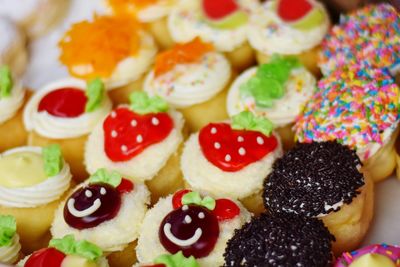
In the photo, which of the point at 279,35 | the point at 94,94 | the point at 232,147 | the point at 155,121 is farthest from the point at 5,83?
the point at 279,35

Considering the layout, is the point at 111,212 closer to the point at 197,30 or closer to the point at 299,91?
the point at 299,91

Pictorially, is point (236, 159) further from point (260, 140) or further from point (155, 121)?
point (155, 121)

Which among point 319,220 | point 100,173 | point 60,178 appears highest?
point 319,220

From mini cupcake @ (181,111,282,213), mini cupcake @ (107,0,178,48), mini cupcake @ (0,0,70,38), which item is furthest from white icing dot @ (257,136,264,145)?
mini cupcake @ (0,0,70,38)

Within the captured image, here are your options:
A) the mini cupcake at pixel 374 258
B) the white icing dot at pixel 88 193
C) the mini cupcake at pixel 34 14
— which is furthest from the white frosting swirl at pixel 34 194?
the mini cupcake at pixel 34 14

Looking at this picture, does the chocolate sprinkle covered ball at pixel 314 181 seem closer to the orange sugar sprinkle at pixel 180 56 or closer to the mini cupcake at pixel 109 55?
the orange sugar sprinkle at pixel 180 56

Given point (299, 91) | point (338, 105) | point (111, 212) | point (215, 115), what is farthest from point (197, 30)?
point (111, 212)

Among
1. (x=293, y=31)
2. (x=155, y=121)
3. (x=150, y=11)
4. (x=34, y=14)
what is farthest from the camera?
(x=34, y=14)
